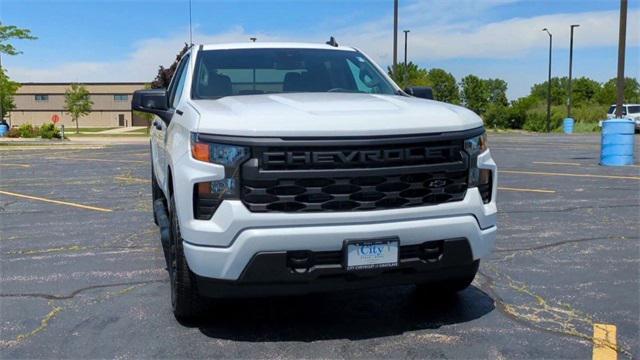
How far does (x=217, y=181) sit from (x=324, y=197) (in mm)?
592

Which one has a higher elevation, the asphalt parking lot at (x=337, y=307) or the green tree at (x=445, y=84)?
the green tree at (x=445, y=84)

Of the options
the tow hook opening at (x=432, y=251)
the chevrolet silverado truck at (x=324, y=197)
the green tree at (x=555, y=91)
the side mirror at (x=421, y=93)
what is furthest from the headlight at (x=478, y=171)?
the green tree at (x=555, y=91)

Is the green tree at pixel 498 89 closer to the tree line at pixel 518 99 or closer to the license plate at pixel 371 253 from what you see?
the tree line at pixel 518 99

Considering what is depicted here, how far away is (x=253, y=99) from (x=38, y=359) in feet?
6.65

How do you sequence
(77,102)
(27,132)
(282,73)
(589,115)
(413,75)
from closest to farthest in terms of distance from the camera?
(282,73) < (27,132) < (589,115) < (413,75) < (77,102)

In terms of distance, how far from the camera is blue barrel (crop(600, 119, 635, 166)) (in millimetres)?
14312

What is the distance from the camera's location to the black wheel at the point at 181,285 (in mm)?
3811

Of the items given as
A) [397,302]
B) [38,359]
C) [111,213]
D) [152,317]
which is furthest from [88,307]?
[111,213]

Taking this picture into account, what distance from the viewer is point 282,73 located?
505 centimetres

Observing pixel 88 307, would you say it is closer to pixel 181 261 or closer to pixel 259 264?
pixel 181 261

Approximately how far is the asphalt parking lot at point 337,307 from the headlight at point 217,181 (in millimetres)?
871

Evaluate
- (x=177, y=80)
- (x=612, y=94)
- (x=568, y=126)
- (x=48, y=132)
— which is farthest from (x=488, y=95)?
(x=177, y=80)

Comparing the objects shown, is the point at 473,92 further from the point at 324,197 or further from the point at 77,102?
the point at 324,197

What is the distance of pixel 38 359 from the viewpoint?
11.7 ft
